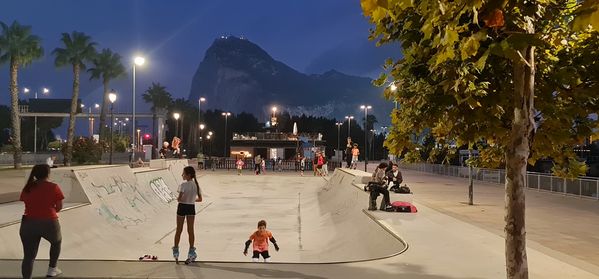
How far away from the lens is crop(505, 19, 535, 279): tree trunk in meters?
5.54

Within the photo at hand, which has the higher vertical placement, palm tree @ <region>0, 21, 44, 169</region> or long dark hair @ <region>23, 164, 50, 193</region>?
palm tree @ <region>0, 21, 44, 169</region>

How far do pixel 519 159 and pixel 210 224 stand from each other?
1493cm

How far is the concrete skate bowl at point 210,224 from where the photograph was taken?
12164 millimetres

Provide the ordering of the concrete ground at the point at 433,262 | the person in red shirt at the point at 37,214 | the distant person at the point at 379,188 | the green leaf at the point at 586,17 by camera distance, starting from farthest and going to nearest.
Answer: the distant person at the point at 379,188 → the concrete ground at the point at 433,262 → the person in red shirt at the point at 37,214 → the green leaf at the point at 586,17

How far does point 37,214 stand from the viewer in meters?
7.06

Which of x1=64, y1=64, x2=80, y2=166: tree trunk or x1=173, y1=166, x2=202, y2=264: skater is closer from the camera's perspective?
x1=173, y1=166, x2=202, y2=264: skater

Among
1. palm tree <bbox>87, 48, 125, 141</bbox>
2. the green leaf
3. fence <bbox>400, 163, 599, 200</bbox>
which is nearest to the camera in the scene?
the green leaf

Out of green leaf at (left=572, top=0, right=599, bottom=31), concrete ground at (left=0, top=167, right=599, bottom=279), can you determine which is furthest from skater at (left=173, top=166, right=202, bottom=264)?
green leaf at (left=572, top=0, right=599, bottom=31)

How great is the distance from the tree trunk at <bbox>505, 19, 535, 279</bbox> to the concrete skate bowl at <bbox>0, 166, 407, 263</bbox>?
444 cm

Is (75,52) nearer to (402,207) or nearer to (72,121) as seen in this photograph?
(72,121)

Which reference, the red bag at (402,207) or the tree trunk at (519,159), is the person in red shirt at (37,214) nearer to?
the tree trunk at (519,159)

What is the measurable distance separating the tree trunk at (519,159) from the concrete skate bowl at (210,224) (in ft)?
14.6

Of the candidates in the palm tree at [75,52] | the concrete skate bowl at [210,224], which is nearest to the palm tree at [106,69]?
the palm tree at [75,52]

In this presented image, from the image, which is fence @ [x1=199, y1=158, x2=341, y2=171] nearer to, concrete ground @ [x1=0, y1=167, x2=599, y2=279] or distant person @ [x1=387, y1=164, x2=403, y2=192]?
distant person @ [x1=387, y1=164, x2=403, y2=192]
